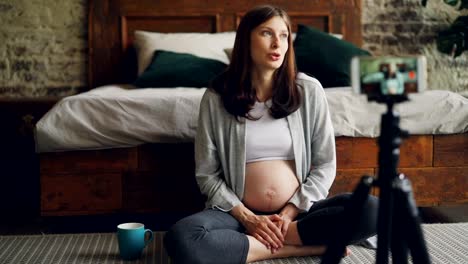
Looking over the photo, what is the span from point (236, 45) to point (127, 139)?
31.0 inches

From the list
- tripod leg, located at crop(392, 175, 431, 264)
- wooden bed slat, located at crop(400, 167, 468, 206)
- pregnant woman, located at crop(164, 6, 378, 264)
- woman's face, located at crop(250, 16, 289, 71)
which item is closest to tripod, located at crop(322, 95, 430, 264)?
tripod leg, located at crop(392, 175, 431, 264)

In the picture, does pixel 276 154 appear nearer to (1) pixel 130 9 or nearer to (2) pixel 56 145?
(2) pixel 56 145

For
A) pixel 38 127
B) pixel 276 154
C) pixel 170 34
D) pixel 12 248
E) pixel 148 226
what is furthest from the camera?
pixel 170 34

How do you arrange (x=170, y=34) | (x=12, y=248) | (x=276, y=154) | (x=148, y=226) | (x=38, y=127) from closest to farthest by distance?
(x=276, y=154)
(x=12, y=248)
(x=38, y=127)
(x=148, y=226)
(x=170, y=34)

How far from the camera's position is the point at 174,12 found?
4.34m

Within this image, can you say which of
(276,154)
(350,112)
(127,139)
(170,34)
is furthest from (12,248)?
(170,34)

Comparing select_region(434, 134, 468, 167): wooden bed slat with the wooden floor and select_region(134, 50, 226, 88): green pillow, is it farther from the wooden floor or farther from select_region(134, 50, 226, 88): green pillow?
select_region(134, 50, 226, 88): green pillow

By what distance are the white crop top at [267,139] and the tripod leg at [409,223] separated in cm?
103

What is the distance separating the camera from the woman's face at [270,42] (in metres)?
2.38

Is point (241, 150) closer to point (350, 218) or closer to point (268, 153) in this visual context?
point (268, 153)

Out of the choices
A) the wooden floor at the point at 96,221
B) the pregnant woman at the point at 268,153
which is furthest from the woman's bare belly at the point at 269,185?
the wooden floor at the point at 96,221

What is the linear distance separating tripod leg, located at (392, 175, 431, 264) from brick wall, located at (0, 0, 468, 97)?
3204 mm

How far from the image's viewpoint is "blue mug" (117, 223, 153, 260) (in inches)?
96.5

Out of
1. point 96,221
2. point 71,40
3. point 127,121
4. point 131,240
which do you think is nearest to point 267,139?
point 131,240
